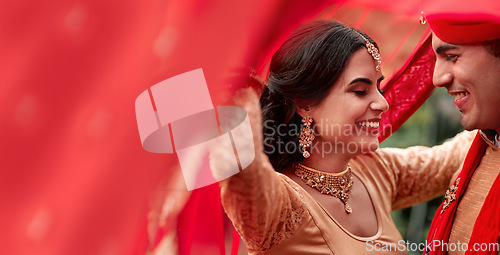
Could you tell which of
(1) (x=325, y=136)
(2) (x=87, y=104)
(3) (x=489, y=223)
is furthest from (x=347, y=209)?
(2) (x=87, y=104)

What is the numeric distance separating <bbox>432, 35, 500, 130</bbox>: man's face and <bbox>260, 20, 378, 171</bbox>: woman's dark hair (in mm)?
237

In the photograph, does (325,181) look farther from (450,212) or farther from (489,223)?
(489,223)

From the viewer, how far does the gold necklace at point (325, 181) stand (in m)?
1.24

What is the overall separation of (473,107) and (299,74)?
0.41 metres

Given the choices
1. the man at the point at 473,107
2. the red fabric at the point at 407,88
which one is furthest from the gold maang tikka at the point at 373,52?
the red fabric at the point at 407,88

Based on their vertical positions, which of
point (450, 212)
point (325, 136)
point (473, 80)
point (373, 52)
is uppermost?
point (373, 52)

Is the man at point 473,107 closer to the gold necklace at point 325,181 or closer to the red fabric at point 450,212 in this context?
the red fabric at point 450,212

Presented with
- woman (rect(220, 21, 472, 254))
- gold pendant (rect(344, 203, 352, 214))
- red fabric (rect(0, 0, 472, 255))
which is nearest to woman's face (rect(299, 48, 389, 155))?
woman (rect(220, 21, 472, 254))

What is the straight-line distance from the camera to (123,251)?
0.57m

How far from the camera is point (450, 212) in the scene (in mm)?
1122

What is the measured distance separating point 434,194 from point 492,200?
0.57m

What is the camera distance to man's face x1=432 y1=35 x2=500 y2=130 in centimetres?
99

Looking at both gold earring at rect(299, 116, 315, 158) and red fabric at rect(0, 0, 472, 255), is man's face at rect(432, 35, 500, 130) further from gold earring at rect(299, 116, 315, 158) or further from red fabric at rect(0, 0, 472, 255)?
red fabric at rect(0, 0, 472, 255)

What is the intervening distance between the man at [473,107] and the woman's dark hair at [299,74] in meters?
0.24
